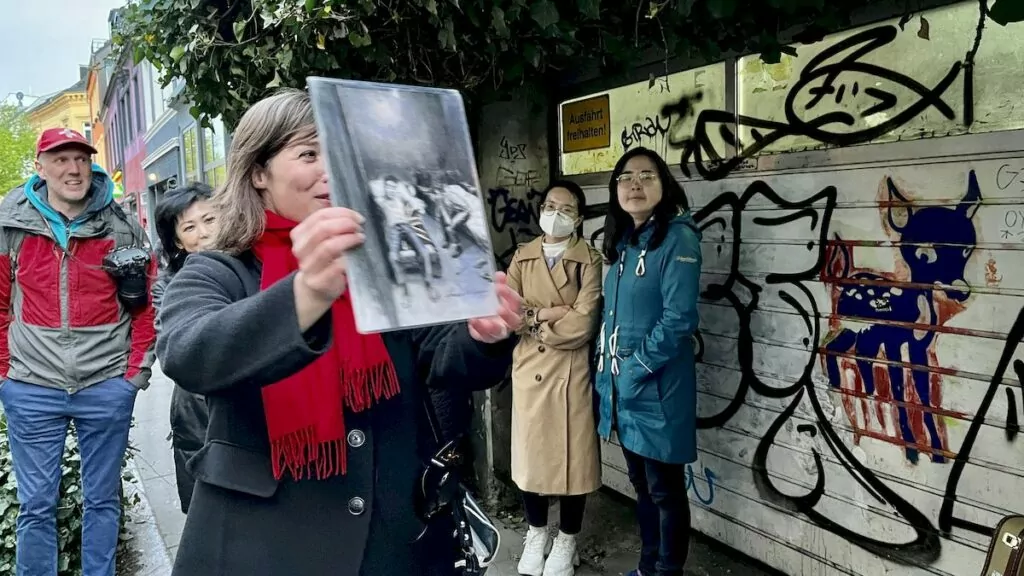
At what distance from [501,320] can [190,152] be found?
56.7ft

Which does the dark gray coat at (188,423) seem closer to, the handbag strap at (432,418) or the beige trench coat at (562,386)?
the handbag strap at (432,418)

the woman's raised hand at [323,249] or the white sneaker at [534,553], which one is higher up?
the woman's raised hand at [323,249]

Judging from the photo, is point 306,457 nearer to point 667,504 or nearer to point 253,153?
point 253,153

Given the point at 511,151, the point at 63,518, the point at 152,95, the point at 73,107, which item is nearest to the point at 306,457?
the point at 63,518

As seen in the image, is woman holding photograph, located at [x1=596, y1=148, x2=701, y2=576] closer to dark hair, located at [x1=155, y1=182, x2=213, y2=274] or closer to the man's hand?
the man's hand

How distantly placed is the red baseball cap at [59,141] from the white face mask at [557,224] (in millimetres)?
2315

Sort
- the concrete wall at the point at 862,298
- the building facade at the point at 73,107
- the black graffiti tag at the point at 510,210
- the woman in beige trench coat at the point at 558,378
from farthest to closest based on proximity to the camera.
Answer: the building facade at the point at 73,107, the black graffiti tag at the point at 510,210, the woman in beige trench coat at the point at 558,378, the concrete wall at the point at 862,298

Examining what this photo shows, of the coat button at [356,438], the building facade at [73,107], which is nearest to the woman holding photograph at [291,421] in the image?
the coat button at [356,438]

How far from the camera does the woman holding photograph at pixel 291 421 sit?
1.38m

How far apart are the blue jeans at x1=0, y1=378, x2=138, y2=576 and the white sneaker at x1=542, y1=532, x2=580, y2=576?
88.9 inches

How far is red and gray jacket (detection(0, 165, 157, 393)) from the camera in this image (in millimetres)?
3449

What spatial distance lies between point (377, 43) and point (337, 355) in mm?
2019

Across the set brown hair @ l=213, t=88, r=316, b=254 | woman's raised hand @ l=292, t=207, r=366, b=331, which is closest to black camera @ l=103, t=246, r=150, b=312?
brown hair @ l=213, t=88, r=316, b=254

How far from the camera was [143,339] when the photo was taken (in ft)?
12.1
